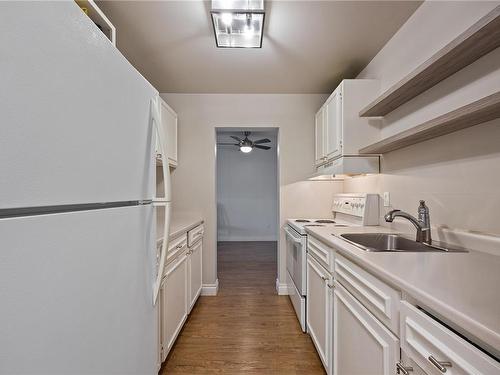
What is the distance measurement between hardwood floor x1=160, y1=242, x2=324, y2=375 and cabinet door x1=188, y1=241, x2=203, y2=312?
171 mm

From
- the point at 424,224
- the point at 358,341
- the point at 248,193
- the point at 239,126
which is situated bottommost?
the point at 358,341

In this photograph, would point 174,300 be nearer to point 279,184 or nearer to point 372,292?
point 372,292

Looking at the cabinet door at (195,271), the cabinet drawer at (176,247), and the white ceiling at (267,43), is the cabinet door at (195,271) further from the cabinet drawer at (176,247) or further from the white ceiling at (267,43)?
the white ceiling at (267,43)

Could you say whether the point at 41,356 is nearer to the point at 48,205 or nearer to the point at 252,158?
the point at 48,205

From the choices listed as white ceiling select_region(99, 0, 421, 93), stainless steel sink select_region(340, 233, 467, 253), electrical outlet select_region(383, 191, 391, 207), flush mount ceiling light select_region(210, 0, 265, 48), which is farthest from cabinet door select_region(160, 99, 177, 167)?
electrical outlet select_region(383, 191, 391, 207)

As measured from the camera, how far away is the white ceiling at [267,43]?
1687mm

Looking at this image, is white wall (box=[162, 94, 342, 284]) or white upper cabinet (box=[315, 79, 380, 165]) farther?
white wall (box=[162, 94, 342, 284])

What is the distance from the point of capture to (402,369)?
0.79 m

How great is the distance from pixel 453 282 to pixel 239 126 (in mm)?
2665

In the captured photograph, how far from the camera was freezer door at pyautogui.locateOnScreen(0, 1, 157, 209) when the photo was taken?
1.39 feet

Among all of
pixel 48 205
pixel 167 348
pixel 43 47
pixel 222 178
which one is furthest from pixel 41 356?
pixel 222 178

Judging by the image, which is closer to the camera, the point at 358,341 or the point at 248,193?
the point at 358,341

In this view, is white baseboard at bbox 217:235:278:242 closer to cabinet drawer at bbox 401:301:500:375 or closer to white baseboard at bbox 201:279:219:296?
white baseboard at bbox 201:279:219:296

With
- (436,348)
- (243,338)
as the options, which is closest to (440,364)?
(436,348)
